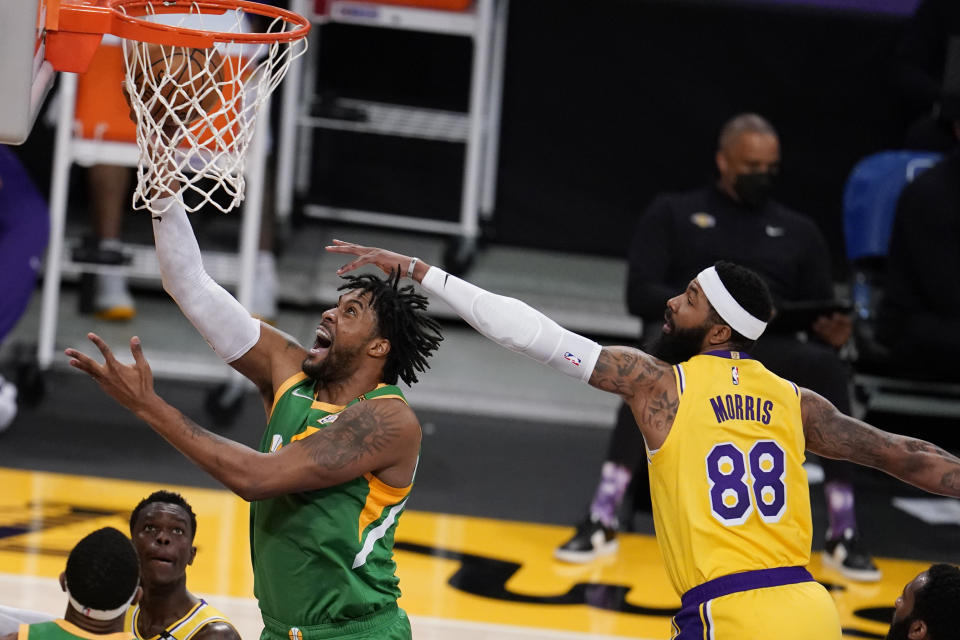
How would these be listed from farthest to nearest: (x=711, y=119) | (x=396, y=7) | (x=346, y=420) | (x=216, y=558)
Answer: (x=711, y=119) < (x=396, y=7) < (x=216, y=558) < (x=346, y=420)

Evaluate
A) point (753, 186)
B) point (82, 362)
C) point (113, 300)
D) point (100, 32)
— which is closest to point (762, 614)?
point (82, 362)

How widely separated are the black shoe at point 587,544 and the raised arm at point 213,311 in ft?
8.22

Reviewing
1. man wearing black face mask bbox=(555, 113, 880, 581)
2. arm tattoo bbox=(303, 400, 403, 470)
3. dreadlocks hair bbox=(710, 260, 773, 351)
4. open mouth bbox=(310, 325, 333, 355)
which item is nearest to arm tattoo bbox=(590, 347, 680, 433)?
dreadlocks hair bbox=(710, 260, 773, 351)

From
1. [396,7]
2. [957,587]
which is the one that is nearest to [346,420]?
[957,587]

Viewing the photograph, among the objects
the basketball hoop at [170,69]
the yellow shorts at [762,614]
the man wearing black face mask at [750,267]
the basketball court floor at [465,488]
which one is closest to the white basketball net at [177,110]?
the basketball hoop at [170,69]

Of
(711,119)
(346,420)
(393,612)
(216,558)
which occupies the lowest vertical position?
(216,558)

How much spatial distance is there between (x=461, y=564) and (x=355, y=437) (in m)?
2.53

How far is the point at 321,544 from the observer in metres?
4.05

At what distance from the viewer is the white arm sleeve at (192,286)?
4.24m

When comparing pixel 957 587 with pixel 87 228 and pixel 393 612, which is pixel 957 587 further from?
pixel 87 228

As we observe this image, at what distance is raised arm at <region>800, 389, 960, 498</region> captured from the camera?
4289 millimetres

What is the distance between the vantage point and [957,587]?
4.14 metres

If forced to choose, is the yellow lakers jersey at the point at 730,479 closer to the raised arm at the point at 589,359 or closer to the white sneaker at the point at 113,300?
the raised arm at the point at 589,359

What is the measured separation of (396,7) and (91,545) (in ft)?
19.8
